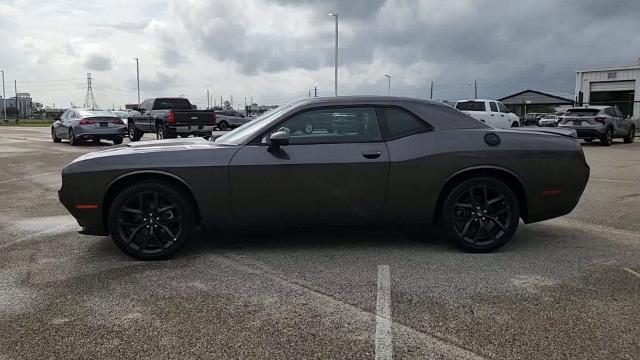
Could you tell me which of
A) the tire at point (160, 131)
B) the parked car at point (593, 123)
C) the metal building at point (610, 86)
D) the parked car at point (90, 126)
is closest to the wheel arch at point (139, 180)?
the tire at point (160, 131)

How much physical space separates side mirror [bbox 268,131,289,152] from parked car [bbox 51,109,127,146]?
16.0 m

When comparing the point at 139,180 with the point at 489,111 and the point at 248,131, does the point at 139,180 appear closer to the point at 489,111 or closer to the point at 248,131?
the point at 248,131

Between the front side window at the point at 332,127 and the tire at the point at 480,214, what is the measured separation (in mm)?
939

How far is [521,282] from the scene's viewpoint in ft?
13.7

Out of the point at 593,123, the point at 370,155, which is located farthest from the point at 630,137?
the point at 370,155

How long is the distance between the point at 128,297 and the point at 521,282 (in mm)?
3014

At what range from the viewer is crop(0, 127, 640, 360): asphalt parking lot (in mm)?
3105

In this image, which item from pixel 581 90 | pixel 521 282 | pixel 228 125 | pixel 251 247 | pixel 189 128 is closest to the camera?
pixel 521 282

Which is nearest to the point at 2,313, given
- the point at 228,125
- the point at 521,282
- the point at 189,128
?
the point at 521,282

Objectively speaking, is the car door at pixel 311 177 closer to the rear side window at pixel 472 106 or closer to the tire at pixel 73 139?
the tire at pixel 73 139

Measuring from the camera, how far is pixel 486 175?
5.01 meters

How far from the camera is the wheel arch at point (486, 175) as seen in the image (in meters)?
4.95

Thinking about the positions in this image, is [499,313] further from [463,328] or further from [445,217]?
[445,217]

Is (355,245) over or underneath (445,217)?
underneath
